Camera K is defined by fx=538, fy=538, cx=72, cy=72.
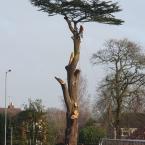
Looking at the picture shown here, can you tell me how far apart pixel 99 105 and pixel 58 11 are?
39.0 metres

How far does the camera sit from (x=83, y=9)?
3036 cm

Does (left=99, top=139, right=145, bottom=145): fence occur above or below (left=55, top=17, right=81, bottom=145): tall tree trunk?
below

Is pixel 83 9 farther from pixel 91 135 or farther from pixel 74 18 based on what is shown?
pixel 91 135

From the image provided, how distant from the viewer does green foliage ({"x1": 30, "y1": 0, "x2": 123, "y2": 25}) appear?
30156 millimetres

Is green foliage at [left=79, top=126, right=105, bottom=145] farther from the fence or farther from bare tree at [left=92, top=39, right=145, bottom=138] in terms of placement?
the fence

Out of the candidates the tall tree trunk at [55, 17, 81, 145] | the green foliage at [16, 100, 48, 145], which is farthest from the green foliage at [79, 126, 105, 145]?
the tall tree trunk at [55, 17, 81, 145]

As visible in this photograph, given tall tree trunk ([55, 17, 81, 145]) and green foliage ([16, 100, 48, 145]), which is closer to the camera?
tall tree trunk ([55, 17, 81, 145])

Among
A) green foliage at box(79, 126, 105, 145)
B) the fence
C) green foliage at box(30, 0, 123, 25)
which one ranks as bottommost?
the fence

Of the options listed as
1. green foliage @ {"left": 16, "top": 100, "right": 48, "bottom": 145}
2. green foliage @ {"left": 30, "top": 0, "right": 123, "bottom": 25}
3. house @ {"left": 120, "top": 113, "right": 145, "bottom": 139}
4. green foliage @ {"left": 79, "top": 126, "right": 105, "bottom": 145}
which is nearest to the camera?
green foliage @ {"left": 30, "top": 0, "right": 123, "bottom": 25}

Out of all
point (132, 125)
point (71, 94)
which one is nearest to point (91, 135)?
point (132, 125)

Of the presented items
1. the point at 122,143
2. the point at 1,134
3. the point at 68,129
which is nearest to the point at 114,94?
the point at 1,134

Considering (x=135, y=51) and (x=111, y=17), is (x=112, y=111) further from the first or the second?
(x=111, y=17)

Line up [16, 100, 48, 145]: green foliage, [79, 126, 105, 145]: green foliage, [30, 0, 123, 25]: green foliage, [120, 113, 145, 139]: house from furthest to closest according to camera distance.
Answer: [79, 126, 105, 145]: green foliage
[16, 100, 48, 145]: green foliage
[120, 113, 145, 139]: house
[30, 0, 123, 25]: green foliage

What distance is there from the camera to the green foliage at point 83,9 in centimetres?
3016
